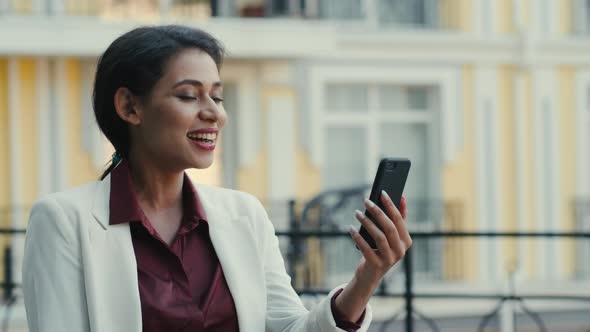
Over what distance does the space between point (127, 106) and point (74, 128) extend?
43.0 ft

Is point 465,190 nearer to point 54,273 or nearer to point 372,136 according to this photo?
point 372,136

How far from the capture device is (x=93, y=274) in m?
2.54

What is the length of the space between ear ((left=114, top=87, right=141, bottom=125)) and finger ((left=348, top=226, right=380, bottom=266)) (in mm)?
563

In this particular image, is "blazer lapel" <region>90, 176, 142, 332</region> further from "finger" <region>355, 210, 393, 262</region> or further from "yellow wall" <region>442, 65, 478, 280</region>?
"yellow wall" <region>442, 65, 478, 280</region>

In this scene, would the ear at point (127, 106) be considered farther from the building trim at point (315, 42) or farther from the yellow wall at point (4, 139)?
the yellow wall at point (4, 139)

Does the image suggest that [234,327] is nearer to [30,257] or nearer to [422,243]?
[30,257]

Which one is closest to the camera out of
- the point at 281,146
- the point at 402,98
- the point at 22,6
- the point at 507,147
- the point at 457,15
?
the point at 22,6

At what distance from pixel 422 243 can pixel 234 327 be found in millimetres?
14654

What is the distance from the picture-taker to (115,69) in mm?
2715

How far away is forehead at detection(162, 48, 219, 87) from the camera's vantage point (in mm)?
2668

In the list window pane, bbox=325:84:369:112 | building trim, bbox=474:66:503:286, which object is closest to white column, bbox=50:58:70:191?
window pane, bbox=325:84:369:112


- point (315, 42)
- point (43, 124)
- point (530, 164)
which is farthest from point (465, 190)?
point (43, 124)

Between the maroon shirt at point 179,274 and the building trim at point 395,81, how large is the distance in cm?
1394

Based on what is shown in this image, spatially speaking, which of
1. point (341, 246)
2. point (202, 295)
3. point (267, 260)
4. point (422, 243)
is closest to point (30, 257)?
point (202, 295)
